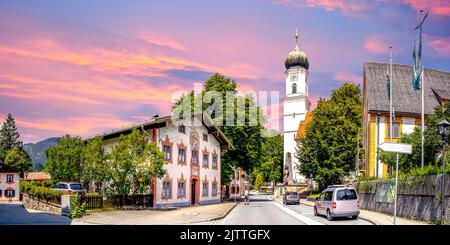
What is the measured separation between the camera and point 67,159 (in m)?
44.7

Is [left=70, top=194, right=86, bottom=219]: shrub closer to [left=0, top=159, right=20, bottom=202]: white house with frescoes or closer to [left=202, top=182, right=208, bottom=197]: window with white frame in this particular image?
[left=202, top=182, right=208, bottom=197]: window with white frame

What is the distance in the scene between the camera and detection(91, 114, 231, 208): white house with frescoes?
41.1 m

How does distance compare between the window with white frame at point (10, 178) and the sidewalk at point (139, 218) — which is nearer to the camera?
the sidewalk at point (139, 218)

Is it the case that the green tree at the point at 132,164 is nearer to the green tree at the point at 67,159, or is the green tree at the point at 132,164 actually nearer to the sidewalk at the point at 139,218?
the sidewalk at the point at 139,218

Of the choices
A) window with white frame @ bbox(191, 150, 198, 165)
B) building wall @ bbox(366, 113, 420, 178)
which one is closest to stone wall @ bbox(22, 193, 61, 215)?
window with white frame @ bbox(191, 150, 198, 165)

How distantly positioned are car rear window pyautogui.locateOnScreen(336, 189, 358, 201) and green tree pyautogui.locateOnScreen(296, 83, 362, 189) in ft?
126

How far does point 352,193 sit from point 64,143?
29119mm

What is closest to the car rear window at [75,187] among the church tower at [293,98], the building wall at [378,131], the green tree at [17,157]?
the green tree at [17,157]

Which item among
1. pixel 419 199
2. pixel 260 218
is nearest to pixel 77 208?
pixel 260 218

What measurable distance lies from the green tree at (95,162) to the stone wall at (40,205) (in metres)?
4.21

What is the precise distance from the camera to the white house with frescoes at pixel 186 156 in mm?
41062

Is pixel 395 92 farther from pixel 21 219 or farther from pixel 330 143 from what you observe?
pixel 21 219
